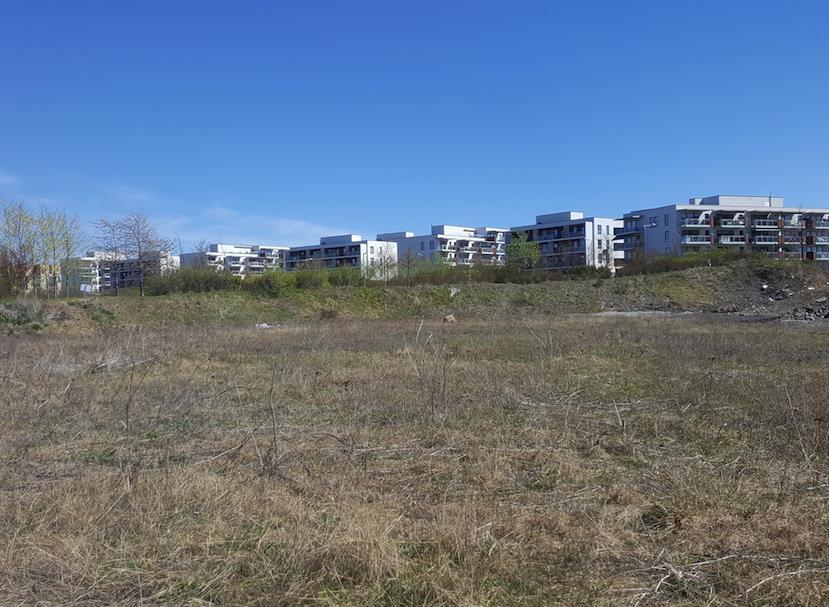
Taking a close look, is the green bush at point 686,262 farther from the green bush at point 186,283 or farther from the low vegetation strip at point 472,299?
the green bush at point 186,283

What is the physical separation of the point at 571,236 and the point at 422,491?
107486mm

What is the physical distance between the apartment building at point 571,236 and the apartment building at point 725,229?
4532mm

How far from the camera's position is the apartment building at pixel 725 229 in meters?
103

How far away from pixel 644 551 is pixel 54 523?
4108mm

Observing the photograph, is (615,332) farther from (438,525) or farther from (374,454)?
(438,525)

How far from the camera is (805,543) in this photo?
446 cm

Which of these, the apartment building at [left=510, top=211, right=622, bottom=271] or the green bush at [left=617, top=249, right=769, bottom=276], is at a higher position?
the apartment building at [left=510, top=211, right=622, bottom=271]

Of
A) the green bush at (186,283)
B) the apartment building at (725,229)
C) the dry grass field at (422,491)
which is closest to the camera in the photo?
the dry grass field at (422,491)

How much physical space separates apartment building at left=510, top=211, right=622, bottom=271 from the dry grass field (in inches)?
3654

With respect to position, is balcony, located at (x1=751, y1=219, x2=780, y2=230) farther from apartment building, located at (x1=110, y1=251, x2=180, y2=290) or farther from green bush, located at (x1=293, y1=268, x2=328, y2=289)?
apartment building, located at (x1=110, y1=251, x2=180, y2=290)

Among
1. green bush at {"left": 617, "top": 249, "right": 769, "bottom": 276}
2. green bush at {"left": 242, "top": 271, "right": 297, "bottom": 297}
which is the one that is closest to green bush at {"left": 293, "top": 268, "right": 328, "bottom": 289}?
green bush at {"left": 242, "top": 271, "right": 297, "bottom": 297}

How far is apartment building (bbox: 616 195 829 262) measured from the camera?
10256 centimetres

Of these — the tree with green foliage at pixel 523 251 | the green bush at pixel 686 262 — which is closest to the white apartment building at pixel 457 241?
the tree with green foliage at pixel 523 251

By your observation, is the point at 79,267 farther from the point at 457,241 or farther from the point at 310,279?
the point at 457,241
